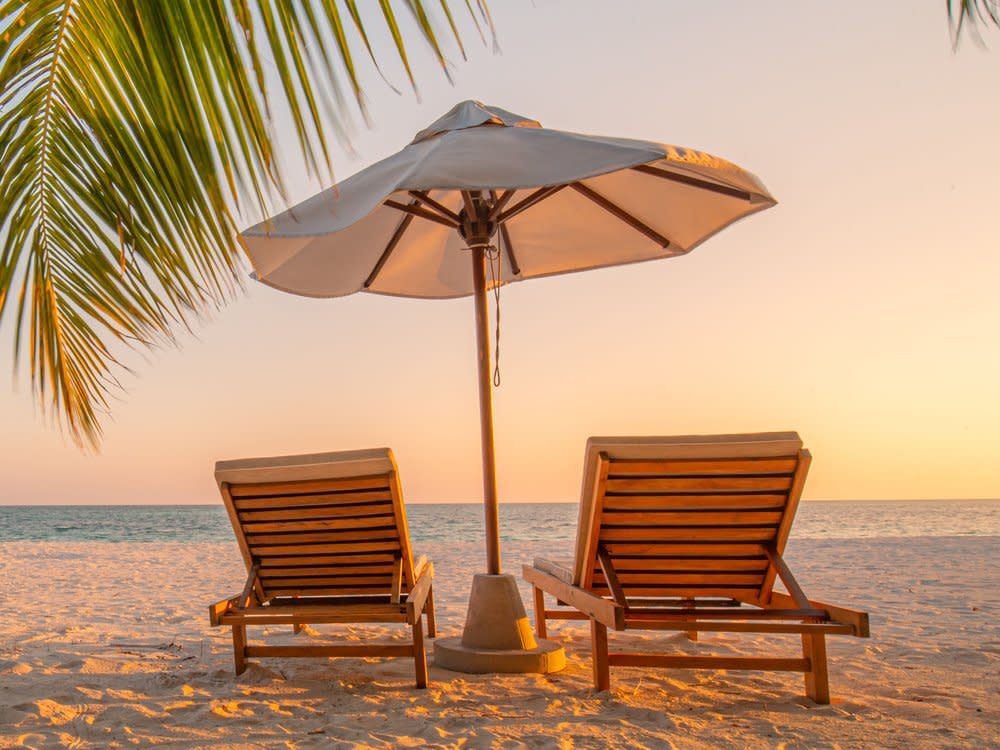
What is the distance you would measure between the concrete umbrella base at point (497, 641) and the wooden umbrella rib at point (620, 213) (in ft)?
6.72

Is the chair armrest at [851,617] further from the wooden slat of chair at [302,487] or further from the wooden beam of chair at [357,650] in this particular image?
the wooden slat of chair at [302,487]

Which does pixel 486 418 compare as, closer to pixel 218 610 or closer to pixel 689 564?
pixel 689 564

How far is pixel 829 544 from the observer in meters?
12.0

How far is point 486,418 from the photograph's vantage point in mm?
3477

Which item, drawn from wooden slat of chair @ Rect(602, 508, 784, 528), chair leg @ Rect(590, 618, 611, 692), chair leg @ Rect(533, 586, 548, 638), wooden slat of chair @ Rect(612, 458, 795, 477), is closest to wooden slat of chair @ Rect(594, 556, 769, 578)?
wooden slat of chair @ Rect(602, 508, 784, 528)

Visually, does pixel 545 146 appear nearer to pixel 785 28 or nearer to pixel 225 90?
pixel 225 90

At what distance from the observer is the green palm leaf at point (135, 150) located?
0.90 m

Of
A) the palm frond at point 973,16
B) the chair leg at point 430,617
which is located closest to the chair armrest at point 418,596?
the chair leg at point 430,617

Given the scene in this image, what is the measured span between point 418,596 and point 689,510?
108cm

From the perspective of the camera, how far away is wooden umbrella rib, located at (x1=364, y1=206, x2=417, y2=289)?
4.47 meters

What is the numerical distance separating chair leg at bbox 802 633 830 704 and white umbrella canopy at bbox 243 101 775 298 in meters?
1.77

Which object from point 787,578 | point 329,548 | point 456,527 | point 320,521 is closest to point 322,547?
point 329,548

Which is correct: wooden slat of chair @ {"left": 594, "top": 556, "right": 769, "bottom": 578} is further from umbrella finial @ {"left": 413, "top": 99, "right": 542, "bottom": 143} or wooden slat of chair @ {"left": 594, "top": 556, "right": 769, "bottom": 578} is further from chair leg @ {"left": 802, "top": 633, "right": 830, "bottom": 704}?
umbrella finial @ {"left": 413, "top": 99, "right": 542, "bottom": 143}

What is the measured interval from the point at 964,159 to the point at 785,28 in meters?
4.65
